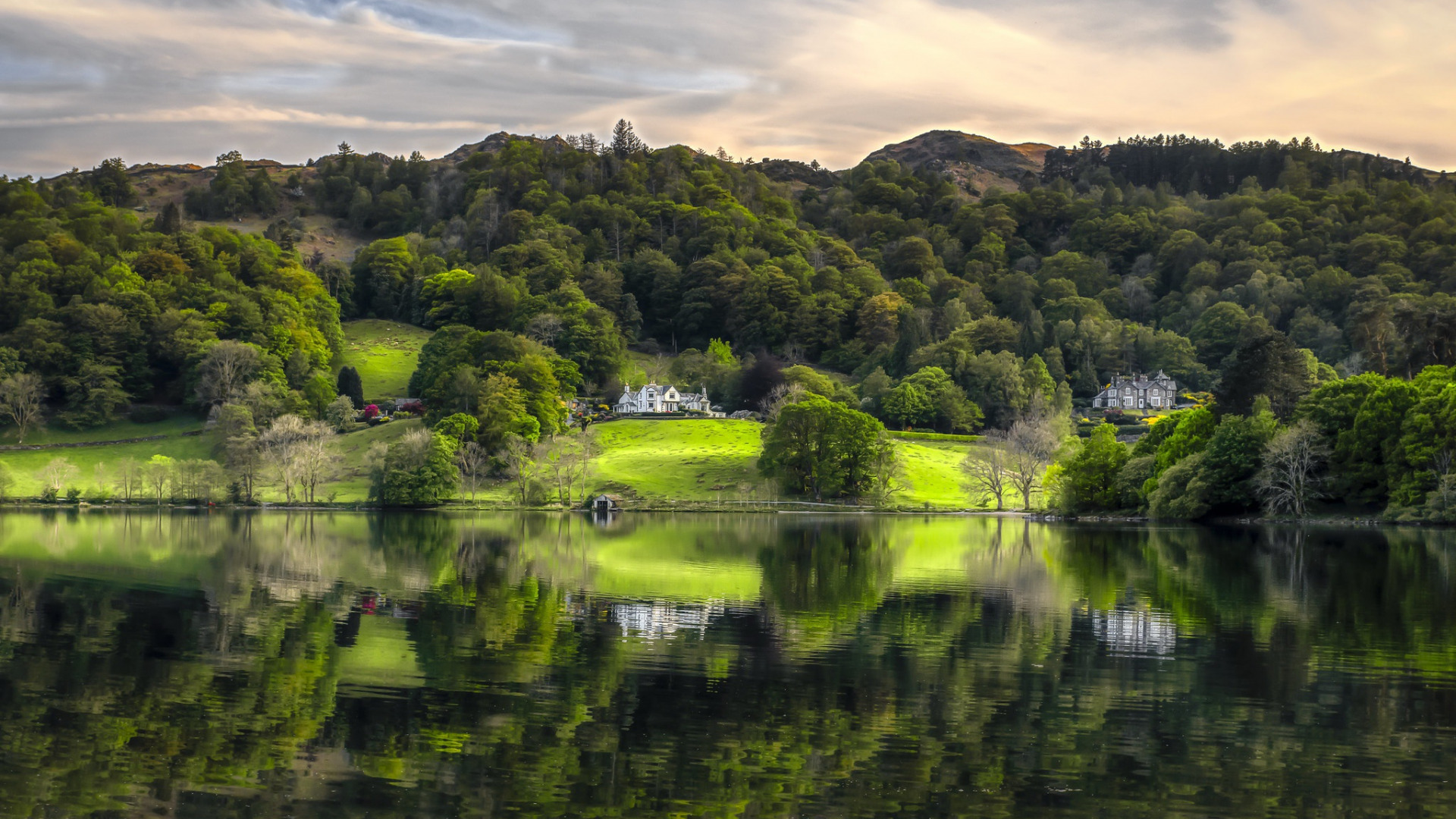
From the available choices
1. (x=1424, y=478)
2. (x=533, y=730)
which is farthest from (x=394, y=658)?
(x=1424, y=478)

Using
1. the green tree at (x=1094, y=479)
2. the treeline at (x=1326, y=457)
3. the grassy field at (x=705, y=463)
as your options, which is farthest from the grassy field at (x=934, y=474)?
the treeline at (x=1326, y=457)

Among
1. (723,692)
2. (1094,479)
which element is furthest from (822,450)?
(723,692)

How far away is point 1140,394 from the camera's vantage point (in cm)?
13588

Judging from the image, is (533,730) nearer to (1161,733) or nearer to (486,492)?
(1161,733)

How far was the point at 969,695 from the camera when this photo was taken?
18984 millimetres

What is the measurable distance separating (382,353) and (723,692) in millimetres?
130538

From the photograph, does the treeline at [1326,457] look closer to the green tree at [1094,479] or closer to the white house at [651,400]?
the green tree at [1094,479]

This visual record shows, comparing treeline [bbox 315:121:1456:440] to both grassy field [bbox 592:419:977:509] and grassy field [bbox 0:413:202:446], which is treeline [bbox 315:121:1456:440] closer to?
grassy field [bbox 592:419:977:509]

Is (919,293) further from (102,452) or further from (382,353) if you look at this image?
(102,452)

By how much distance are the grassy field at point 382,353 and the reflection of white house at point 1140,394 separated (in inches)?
3032

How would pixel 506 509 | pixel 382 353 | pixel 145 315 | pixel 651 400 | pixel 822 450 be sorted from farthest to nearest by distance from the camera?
pixel 382 353 < pixel 651 400 < pixel 145 315 < pixel 822 450 < pixel 506 509

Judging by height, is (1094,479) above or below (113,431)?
above

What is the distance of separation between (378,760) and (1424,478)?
202 ft

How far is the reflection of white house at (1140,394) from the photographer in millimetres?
135500
